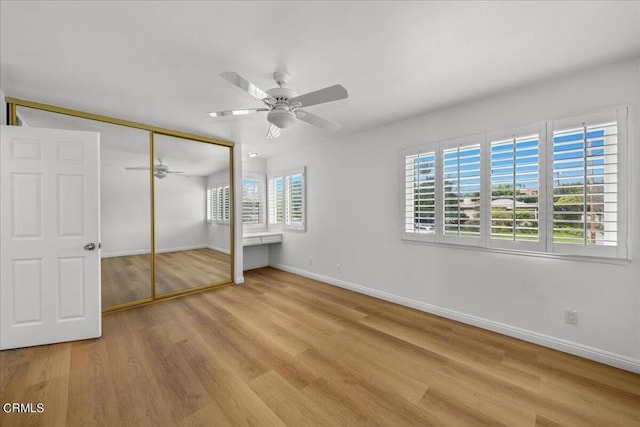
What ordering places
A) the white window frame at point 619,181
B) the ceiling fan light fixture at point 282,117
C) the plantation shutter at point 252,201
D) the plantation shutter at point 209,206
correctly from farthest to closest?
the plantation shutter at point 252,201
the plantation shutter at point 209,206
the ceiling fan light fixture at point 282,117
the white window frame at point 619,181

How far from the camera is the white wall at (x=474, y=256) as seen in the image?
83.0 inches

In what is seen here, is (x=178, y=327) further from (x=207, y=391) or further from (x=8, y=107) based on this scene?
(x=8, y=107)

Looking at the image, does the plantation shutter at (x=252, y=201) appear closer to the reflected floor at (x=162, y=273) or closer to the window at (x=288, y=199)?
the window at (x=288, y=199)

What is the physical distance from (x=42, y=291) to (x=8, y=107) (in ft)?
6.54

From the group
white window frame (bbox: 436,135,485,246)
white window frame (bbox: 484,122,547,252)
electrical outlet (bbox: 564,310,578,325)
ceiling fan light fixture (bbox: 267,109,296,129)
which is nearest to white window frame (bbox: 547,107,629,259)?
white window frame (bbox: 484,122,547,252)

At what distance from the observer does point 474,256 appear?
9.39 feet

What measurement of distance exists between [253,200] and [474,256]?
4.18m

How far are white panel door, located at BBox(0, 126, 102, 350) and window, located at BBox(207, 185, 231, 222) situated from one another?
1.55 m

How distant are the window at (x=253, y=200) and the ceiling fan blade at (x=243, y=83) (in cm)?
336

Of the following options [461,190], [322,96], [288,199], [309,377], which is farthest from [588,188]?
[288,199]

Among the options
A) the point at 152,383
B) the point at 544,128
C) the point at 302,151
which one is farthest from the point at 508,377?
the point at 302,151

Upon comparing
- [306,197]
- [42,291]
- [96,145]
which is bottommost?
[42,291]

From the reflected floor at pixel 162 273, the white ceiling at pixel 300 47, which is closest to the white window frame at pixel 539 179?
the white ceiling at pixel 300 47

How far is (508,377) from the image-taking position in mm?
1999
